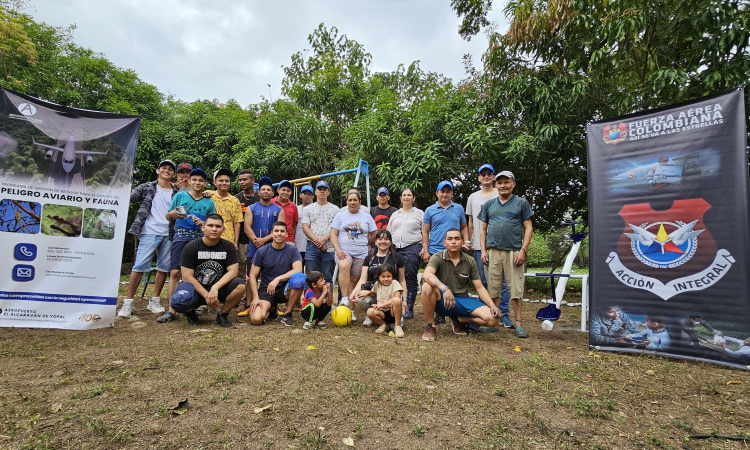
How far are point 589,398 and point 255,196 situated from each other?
472 cm

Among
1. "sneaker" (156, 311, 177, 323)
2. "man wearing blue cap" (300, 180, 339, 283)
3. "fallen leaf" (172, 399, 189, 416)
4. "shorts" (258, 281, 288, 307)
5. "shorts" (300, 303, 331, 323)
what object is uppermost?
"man wearing blue cap" (300, 180, 339, 283)

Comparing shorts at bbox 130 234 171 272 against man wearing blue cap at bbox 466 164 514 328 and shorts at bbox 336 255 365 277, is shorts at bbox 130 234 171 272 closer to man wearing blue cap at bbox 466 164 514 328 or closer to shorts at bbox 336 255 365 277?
shorts at bbox 336 255 365 277

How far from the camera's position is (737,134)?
3.11 m

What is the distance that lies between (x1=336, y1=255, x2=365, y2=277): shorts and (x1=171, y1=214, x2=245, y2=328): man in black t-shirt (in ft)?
4.28

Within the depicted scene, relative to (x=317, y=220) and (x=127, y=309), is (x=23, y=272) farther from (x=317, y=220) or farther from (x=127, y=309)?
(x=317, y=220)

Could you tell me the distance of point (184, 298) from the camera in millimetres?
4066

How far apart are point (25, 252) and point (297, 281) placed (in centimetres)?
259

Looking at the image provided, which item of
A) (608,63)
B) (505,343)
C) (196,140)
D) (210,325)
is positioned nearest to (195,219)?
(210,325)

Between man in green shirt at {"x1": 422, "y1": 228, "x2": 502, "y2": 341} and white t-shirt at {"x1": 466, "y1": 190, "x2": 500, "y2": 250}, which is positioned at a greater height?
white t-shirt at {"x1": 466, "y1": 190, "x2": 500, "y2": 250}

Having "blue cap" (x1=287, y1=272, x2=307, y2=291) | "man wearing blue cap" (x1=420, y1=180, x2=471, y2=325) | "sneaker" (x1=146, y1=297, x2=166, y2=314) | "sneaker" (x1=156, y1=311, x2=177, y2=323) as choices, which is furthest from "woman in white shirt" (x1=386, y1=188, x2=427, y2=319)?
"sneaker" (x1=146, y1=297, x2=166, y2=314)

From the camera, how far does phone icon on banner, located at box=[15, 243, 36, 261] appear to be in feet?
12.2

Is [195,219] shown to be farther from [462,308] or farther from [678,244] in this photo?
[678,244]

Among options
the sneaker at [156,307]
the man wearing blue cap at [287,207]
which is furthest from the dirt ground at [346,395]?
the man wearing blue cap at [287,207]

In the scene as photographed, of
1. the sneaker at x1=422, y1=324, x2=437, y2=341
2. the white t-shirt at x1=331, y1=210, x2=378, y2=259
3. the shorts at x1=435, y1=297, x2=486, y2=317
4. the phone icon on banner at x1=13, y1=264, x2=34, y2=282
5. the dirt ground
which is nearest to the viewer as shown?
the dirt ground
